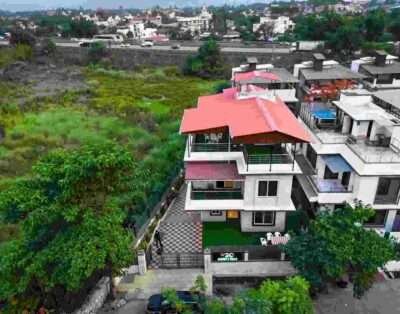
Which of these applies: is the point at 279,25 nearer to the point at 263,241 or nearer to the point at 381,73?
the point at 381,73

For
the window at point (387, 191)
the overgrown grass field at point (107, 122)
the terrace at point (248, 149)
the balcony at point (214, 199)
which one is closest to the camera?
the window at point (387, 191)

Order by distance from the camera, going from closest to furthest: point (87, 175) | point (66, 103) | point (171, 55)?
point (87, 175)
point (66, 103)
point (171, 55)

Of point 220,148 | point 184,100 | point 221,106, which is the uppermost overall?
point 221,106

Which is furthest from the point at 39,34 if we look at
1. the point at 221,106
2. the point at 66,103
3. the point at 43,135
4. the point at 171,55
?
the point at 221,106

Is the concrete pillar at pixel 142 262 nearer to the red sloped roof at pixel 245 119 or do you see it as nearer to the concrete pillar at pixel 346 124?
the red sloped roof at pixel 245 119

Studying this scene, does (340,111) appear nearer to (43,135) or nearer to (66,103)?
(43,135)

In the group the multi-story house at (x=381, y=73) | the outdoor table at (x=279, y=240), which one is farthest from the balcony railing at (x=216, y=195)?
the multi-story house at (x=381, y=73)
